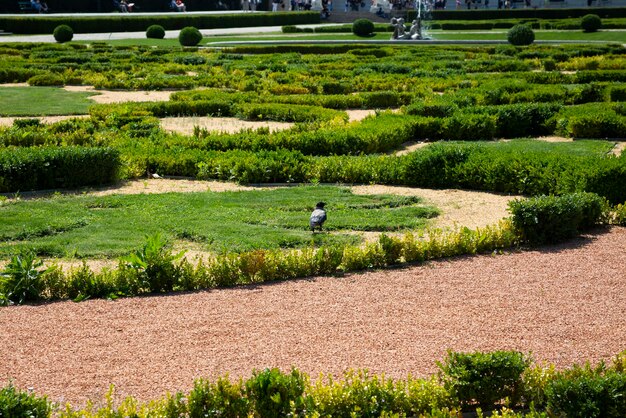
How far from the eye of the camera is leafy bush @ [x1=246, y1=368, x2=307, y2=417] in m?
5.12

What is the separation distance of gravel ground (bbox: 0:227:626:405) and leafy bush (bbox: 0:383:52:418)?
0.63 meters

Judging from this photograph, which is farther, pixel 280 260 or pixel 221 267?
pixel 280 260

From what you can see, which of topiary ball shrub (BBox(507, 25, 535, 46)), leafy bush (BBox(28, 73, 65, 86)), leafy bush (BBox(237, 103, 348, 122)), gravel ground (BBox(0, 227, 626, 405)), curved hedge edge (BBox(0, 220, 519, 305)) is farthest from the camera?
topiary ball shrub (BBox(507, 25, 535, 46))

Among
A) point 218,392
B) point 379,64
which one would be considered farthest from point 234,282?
point 379,64

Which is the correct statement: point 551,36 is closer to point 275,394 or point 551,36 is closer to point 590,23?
point 590,23

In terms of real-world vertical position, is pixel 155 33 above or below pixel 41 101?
below

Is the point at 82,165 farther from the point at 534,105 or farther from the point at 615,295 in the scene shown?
the point at 534,105

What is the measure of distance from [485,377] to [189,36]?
3381 cm

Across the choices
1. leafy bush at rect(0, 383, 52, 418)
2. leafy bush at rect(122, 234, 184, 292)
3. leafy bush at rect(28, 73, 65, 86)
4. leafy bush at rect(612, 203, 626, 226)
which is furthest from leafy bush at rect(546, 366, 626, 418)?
leafy bush at rect(28, 73, 65, 86)

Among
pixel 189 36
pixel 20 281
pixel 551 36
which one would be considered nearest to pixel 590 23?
pixel 551 36

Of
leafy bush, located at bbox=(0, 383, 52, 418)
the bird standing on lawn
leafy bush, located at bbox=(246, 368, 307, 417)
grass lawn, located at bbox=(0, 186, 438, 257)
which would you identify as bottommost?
grass lawn, located at bbox=(0, 186, 438, 257)

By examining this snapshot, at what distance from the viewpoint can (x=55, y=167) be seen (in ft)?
37.5

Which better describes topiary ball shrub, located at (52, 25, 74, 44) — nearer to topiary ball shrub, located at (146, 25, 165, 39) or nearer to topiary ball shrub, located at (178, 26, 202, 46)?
topiary ball shrub, located at (146, 25, 165, 39)

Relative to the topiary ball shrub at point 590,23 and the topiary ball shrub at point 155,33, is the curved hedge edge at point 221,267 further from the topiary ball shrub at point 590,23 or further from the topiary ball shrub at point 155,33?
the topiary ball shrub at point 155,33
